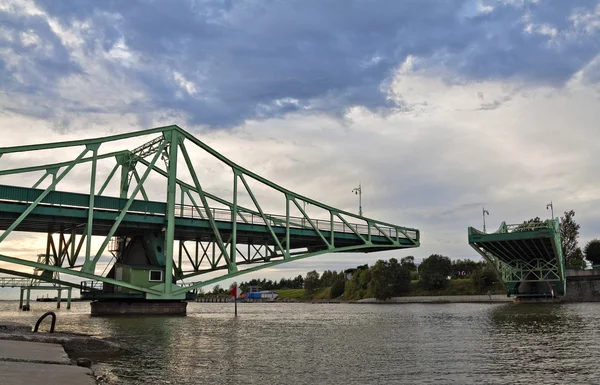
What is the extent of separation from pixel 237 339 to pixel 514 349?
16.3 m

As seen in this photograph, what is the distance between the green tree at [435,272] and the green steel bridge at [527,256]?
125 feet

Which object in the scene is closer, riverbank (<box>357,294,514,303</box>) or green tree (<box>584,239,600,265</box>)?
riverbank (<box>357,294,514,303</box>)

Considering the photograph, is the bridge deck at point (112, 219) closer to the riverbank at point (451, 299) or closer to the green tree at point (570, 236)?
the riverbank at point (451, 299)

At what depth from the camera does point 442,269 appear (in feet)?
537

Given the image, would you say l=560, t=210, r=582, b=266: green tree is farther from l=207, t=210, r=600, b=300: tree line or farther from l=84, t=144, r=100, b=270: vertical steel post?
l=84, t=144, r=100, b=270: vertical steel post

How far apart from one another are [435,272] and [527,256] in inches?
2020

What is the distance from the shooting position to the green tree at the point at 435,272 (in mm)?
161000

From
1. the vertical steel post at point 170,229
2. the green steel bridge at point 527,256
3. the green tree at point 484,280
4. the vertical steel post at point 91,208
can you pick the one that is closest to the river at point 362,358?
the vertical steel post at point 91,208

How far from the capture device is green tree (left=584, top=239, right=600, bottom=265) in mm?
147875

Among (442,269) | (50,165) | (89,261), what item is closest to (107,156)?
(50,165)

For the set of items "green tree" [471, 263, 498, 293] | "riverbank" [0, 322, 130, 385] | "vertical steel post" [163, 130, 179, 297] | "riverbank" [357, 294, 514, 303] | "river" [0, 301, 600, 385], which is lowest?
"riverbank" [357, 294, 514, 303]

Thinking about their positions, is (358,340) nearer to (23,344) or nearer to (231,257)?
(23,344)

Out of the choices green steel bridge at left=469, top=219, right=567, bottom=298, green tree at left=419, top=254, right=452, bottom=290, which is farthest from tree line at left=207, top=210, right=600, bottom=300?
green steel bridge at left=469, top=219, right=567, bottom=298

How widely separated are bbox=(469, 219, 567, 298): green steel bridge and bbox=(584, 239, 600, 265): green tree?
38332mm
